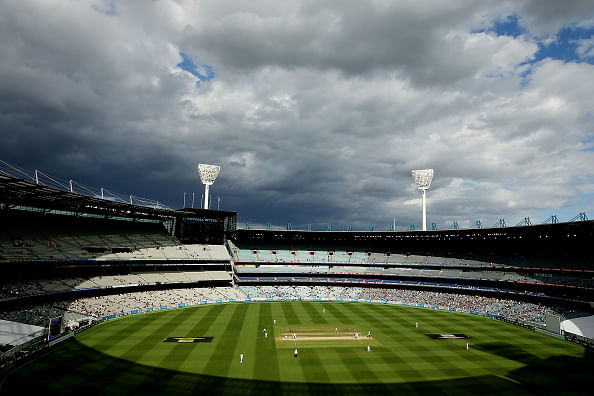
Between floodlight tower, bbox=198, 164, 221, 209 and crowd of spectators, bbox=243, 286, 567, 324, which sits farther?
floodlight tower, bbox=198, 164, 221, 209

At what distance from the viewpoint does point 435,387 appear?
24.0 meters

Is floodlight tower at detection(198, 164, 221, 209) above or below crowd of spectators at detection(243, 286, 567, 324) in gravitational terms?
above

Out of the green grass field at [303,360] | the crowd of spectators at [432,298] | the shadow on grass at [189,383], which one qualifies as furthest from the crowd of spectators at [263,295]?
the shadow on grass at [189,383]

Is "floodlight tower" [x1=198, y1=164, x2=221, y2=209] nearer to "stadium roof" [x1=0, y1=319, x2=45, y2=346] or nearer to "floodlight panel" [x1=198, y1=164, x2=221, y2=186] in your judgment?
"floodlight panel" [x1=198, y1=164, x2=221, y2=186]

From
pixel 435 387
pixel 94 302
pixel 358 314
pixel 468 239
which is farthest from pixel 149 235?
pixel 468 239

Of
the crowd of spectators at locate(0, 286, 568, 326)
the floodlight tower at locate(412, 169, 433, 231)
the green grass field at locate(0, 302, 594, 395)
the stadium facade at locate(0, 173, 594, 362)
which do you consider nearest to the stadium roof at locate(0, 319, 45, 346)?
the green grass field at locate(0, 302, 594, 395)

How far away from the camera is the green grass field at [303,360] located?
23547mm

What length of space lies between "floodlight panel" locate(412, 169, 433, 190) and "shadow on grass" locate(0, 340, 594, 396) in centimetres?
5488

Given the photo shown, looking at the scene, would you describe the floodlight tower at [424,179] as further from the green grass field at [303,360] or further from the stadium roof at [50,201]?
the stadium roof at [50,201]

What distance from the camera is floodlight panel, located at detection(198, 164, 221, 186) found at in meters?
77.6

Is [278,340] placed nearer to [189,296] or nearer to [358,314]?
[358,314]

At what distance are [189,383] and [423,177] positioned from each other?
69550 mm

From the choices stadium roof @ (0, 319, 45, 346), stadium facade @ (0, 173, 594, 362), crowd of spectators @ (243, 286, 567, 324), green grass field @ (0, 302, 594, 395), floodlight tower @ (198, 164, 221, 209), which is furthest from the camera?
floodlight tower @ (198, 164, 221, 209)

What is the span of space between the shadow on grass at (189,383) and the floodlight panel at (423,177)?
54.9 meters
